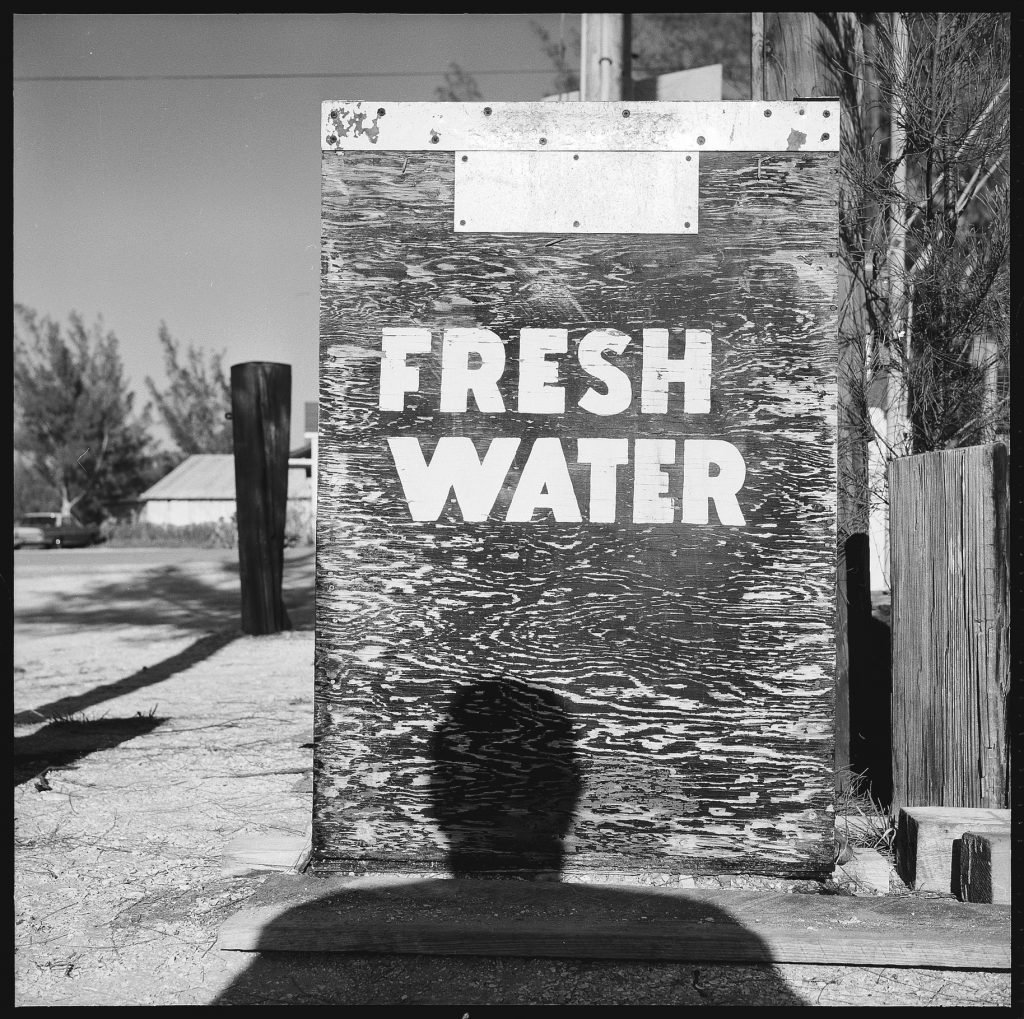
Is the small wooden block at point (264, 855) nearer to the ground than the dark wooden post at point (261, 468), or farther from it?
nearer to the ground

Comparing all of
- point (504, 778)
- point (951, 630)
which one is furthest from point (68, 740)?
point (951, 630)

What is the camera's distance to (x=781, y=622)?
247cm

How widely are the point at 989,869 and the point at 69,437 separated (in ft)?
181

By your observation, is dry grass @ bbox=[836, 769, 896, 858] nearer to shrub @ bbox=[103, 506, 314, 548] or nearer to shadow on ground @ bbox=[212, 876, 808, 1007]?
shadow on ground @ bbox=[212, 876, 808, 1007]

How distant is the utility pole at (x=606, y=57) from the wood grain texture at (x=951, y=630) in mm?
3665

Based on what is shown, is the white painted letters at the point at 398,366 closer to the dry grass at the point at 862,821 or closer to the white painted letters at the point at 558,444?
the white painted letters at the point at 558,444

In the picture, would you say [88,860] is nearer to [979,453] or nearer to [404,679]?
[404,679]

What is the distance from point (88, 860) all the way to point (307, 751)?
57.7 inches

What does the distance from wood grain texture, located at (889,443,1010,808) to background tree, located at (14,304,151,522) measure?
51.3 meters

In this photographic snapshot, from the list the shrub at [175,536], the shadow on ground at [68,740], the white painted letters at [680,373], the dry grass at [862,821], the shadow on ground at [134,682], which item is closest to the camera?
the white painted letters at [680,373]

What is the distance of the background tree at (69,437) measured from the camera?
5162 centimetres

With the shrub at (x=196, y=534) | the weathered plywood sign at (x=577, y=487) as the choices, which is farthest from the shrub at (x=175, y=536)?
the weathered plywood sign at (x=577, y=487)

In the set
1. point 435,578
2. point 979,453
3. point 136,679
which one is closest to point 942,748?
point 979,453

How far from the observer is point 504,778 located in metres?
2.49
